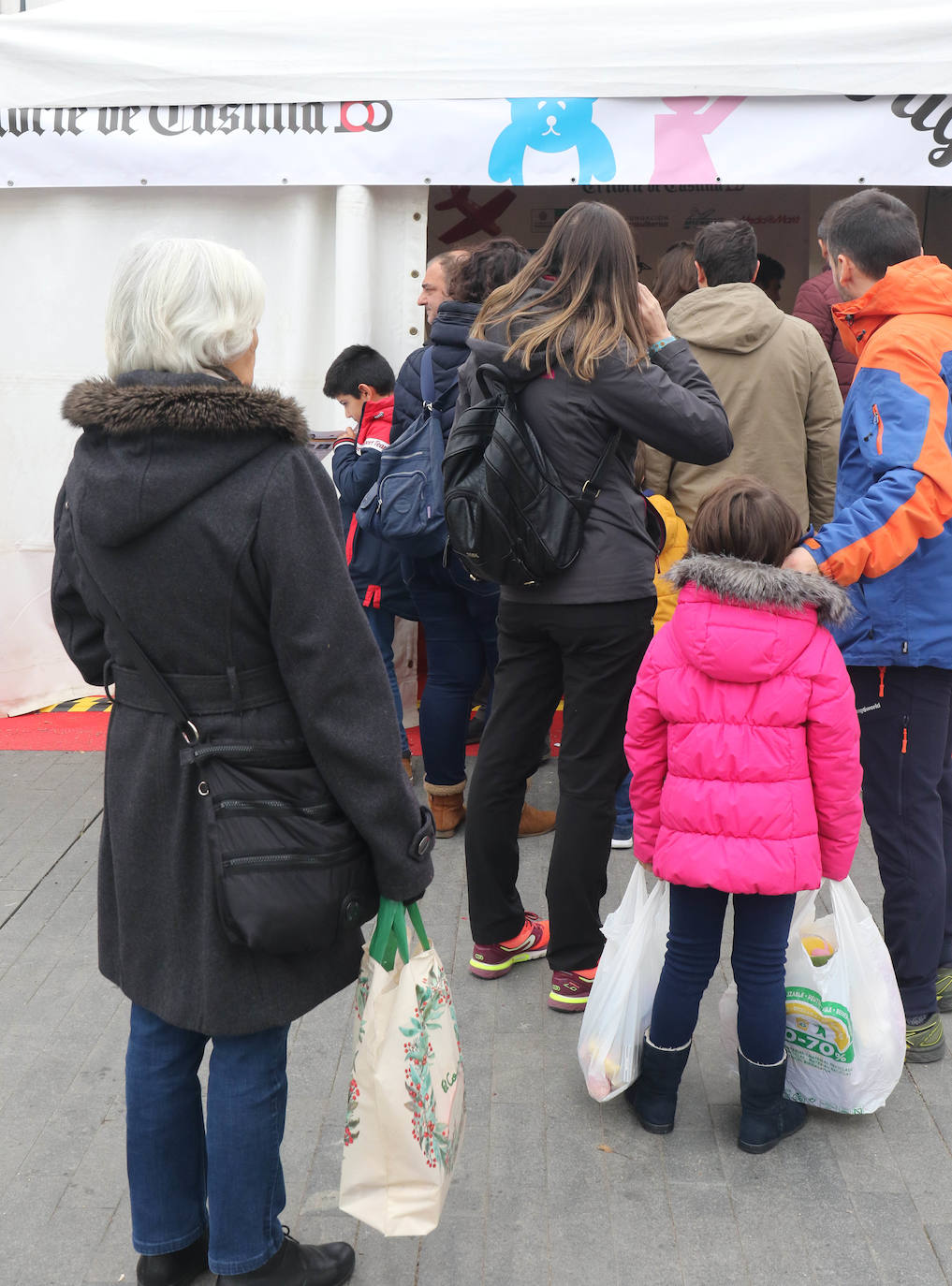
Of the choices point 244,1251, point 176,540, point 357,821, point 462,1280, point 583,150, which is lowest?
point 462,1280

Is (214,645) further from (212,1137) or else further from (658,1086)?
(658,1086)

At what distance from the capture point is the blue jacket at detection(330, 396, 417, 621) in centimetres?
451

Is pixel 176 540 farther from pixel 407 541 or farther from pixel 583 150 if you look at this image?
pixel 583 150

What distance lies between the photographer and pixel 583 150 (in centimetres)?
495

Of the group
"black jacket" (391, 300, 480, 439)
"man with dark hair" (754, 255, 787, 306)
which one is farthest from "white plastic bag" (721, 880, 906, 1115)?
"man with dark hair" (754, 255, 787, 306)

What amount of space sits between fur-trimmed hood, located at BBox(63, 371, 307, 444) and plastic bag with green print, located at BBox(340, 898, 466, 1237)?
80cm

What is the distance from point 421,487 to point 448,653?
2.03ft

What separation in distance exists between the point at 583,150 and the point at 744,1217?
3.91 m

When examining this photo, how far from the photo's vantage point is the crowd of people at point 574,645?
1895mm

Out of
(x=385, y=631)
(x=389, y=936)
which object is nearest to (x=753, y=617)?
(x=389, y=936)

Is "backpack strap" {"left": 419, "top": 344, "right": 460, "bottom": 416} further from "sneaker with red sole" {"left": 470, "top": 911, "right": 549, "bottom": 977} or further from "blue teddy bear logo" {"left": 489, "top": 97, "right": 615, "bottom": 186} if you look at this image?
"sneaker with red sole" {"left": 470, "top": 911, "right": 549, "bottom": 977}

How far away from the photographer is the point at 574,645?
10.2ft

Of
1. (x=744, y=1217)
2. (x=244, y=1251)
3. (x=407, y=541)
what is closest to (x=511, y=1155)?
(x=744, y=1217)

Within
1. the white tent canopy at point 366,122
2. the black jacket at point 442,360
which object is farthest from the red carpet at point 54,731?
the black jacket at point 442,360
